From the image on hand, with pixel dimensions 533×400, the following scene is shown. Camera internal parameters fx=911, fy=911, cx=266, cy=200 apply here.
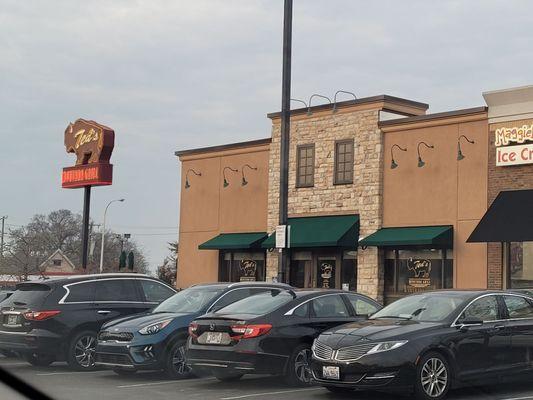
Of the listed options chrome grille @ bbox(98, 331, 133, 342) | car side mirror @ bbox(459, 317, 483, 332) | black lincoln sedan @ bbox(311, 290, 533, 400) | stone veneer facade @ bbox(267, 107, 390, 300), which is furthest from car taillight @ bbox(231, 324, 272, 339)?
stone veneer facade @ bbox(267, 107, 390, 300)

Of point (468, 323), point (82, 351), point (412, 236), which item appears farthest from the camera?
point (412, 236)

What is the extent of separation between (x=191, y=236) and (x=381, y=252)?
961cm

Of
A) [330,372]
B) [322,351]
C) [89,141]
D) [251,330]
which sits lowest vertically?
[330,372]

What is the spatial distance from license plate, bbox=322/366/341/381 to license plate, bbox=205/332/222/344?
1.90 m

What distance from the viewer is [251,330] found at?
12977 mm

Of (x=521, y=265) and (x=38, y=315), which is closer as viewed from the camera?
(x=38, y=315)

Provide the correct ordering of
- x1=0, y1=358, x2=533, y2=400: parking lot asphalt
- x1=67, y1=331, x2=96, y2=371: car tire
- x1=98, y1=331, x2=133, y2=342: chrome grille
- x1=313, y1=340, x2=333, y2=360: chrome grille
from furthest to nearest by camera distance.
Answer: x1=67, y1=331, x2=96, y2=371: car tire → x1=98, y1=331, x2=133, y2=342: chrome grille → x1=0, y1=358, x2=533, y2=400: parking lot asphalt → x1=313, y1=340, x2=333, y2=360: chrome grille

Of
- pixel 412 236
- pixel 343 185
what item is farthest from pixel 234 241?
pixel 412 236

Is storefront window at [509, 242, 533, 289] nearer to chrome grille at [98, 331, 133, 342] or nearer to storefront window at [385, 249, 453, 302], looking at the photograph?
storefront window at [385, 249, 453, 302]

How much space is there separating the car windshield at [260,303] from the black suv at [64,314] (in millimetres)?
3156

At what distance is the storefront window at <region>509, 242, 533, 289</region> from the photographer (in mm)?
24516

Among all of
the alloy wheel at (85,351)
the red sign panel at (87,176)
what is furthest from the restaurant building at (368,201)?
the alloy wheel at (85,351)

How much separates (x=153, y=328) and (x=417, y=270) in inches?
557

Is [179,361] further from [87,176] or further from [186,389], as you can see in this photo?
[87,176]
